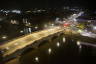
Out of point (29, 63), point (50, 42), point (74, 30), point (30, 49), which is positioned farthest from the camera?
point (74, 30)

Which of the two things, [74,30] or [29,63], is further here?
[74,30]

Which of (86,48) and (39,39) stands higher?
(39,39)

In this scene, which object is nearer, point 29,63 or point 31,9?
point 29,63

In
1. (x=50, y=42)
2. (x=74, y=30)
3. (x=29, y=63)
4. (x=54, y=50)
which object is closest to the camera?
(x=29, y=63)

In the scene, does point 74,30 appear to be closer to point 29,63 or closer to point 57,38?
point 57,38

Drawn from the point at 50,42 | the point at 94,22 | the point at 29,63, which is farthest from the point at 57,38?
the point at 94,22

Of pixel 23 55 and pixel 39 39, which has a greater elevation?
pixel 39 39

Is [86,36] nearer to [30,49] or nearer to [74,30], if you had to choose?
[74,30]

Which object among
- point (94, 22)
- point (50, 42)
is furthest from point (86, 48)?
point (94, 22)

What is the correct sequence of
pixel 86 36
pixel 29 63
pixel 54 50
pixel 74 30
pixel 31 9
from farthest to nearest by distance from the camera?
pixel 31 9, pixel 74 30, pixel 86 36, pixel 54 50, pixel 29 63
